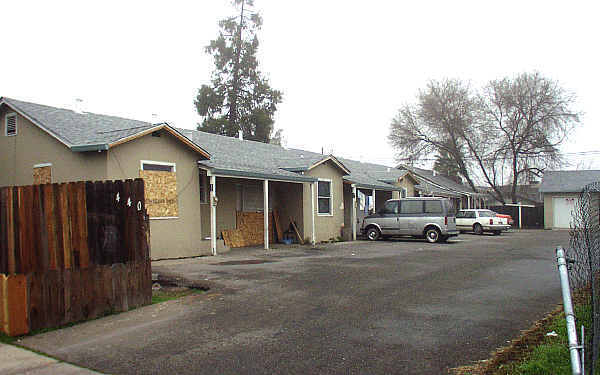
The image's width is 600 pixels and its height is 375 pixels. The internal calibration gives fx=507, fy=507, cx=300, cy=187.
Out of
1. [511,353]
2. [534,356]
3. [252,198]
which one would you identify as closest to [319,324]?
[511,353]

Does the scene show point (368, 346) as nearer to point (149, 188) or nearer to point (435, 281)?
point (435, 281)

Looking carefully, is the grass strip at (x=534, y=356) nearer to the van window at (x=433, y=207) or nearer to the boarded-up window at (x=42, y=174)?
the boarded-up window at (x=42, y=174)

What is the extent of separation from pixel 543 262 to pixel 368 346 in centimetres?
1074

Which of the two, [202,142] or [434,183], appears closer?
→ [202,142]

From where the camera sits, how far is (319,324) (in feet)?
24.1

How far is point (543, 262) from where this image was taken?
14938 millimetres

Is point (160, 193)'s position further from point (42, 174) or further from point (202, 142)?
point (202, 142)

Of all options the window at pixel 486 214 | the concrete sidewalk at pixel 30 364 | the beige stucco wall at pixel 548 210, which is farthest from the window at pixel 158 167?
the beige stucco wall at pixel 548 210

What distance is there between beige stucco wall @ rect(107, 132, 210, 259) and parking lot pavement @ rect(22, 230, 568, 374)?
98.5 inches

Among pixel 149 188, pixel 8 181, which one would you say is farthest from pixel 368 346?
pixel 8 181

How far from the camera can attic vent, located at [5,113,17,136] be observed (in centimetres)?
1662

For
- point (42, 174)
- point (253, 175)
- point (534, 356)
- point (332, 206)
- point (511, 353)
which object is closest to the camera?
point (534, 356)

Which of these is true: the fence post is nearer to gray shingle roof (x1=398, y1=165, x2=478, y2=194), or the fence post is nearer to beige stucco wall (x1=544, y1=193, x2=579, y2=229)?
gray shingle roof (x1=398, y1=165, x2=478, y2=194)

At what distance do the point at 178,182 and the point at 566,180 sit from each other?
36.2 meters
